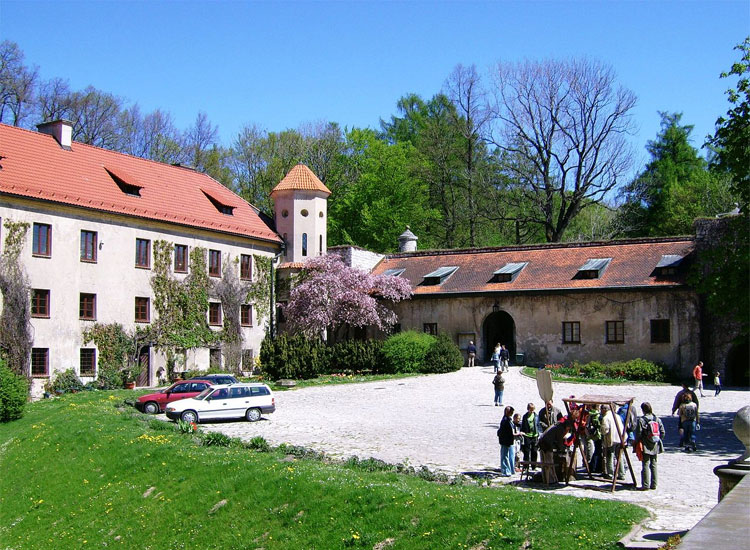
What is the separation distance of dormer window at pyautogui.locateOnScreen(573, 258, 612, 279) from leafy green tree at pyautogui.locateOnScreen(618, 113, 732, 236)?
51.1ft

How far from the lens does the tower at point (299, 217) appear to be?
47031 mm

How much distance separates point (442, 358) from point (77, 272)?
1728cm

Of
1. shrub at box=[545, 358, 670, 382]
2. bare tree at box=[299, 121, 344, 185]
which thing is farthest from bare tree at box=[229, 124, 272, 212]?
shrub at box=[545, 358, 670, 382]

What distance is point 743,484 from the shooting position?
8.71 m

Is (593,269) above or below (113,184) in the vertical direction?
below

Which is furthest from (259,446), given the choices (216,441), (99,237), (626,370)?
(626,370)

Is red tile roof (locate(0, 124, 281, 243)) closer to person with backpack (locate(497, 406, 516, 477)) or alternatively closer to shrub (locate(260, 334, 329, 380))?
shrub (locate(260, 334, 329, 380))

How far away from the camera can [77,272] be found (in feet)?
118

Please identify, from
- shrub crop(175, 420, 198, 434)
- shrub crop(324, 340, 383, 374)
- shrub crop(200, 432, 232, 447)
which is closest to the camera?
shrub crop(200, 432, 232, 447)

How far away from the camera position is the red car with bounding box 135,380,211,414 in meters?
27.6

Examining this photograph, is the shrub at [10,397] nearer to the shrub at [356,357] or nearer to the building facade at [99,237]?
the building facade at [99,237]

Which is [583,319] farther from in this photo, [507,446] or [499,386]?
[507,446]

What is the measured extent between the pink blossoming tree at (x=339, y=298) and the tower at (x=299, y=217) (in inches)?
141

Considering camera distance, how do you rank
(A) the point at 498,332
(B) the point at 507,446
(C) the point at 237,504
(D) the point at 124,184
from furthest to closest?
(A) the point at 498,332, (D) the point at 124,184, (B) the point at 507,446, (C) the point at 237,504
